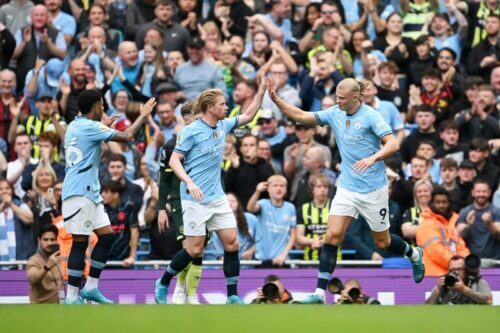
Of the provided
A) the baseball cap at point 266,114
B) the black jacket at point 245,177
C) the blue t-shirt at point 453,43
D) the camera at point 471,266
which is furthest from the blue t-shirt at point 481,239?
the blue t-shirt at point 453,43

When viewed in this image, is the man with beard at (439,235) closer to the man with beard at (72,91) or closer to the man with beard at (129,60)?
the man with beard at (129,60)

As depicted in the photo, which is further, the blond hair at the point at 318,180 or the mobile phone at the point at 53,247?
the blond hair at the point at 318,180

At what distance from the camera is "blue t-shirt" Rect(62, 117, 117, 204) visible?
1556 centimetres

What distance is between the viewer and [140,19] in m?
24.4

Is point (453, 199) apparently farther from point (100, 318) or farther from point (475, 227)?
point (100, 318)

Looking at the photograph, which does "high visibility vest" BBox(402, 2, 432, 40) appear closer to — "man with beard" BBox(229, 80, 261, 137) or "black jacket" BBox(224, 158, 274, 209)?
"man with beard" BBox(229, 80, 261, 137)

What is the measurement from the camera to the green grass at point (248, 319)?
1191 cm

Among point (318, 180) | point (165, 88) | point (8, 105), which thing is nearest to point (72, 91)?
point (8, 105)

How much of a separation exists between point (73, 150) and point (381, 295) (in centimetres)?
438

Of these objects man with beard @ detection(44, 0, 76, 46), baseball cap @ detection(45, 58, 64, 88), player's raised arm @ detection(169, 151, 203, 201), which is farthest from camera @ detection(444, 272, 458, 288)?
man with beard @ detection(44, 0, 76, 46)

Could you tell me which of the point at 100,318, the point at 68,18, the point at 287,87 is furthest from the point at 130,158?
the point at 100,318

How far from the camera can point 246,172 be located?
2030cm

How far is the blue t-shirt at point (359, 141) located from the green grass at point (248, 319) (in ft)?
8.19

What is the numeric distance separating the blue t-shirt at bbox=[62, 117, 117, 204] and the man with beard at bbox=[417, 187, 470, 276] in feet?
14.7
